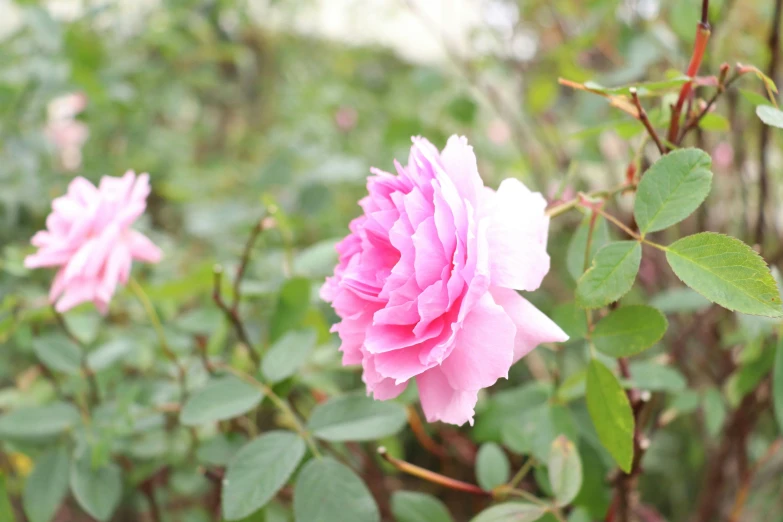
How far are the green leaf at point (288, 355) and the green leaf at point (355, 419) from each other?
Answer: 43 mm

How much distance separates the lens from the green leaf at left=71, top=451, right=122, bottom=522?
0.54m

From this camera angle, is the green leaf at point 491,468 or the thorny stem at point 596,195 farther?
the green leaf at point 491,468

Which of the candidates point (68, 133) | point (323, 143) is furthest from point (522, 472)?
point (68, 133)

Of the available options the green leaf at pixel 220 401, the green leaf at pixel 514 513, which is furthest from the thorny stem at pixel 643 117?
the green leaf at pixel 220 401

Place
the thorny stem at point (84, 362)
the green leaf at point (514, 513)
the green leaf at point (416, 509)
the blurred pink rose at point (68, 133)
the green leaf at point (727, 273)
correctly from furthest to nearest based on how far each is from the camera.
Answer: the blurred pink rose at point (68, 133) → the thorny stem at point (84, 362) → the green leaf at point (416, 509) → the green leaf at point (514, 513) → the green leaf at point (727, 273)

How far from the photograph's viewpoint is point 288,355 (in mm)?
510

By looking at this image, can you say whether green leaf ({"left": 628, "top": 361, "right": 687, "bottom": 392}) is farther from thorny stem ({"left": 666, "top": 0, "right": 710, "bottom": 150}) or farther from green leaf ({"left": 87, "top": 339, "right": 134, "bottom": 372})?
green leaf ({"left": 87, "top": 339, "right": 134, "bottom": 372})

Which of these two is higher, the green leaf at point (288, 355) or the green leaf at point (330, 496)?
the green leaf at point (288, 355)

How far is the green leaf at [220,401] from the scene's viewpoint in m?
0.47

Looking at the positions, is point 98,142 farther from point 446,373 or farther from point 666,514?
point 666,514

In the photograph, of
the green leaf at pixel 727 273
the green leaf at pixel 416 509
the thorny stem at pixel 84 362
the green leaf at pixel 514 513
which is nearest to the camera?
the green leaf at pixel 727 273

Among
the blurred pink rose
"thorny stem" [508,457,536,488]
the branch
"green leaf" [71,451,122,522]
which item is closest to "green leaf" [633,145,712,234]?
"thorny stem" [508,457,536,488]

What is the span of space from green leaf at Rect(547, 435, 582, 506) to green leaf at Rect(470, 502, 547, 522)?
2cm

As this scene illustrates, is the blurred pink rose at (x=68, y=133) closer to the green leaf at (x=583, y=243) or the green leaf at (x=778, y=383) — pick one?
the green leaf at (x=583, y=243)
